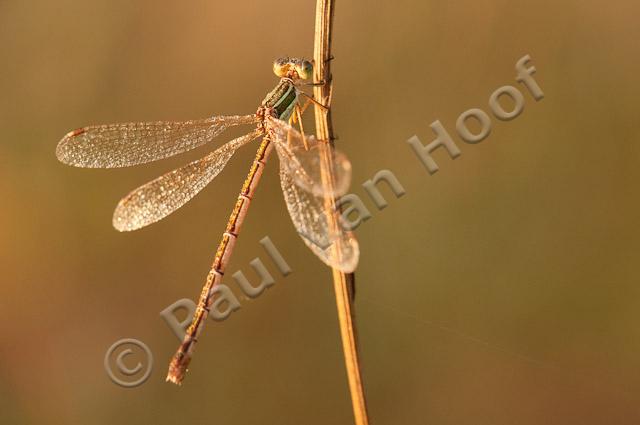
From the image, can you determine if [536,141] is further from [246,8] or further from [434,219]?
[246,8]

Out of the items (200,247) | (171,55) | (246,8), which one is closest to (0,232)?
(200,247)

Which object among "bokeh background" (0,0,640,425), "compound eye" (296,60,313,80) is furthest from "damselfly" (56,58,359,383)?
"bokeh background" (0,0,640,425)

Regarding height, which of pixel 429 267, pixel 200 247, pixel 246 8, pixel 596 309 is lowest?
pixel 596 309

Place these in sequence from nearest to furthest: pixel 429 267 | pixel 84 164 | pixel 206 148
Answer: pixel 84 164
pixel 429 267
pixel 206 148

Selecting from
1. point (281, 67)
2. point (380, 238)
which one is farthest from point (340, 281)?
point (380, 238)

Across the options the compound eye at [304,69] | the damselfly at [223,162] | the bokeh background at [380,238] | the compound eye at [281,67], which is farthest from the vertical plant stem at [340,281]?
the bokeh background at [380,238]

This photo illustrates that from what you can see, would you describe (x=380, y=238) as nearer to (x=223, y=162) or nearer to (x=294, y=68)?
(x=223, y=162)

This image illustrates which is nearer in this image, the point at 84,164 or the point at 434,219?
the point at 84,164

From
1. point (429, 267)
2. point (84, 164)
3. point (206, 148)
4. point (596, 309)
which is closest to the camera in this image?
point (84, 164)
